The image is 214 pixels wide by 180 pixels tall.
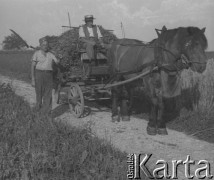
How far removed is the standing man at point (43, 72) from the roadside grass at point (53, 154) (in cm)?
164

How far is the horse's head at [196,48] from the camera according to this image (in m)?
7.00

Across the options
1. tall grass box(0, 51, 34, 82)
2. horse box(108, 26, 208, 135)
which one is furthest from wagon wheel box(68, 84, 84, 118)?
tall grass box(0, 51, 34, 82)

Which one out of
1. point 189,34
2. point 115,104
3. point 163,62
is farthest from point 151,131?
point 189,34

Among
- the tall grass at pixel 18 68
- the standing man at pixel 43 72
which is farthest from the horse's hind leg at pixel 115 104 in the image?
the tall grass at pixel 18 68

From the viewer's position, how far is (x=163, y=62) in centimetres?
761

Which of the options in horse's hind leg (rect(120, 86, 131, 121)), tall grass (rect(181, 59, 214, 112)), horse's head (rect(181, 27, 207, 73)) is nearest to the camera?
horse's head (rect(181, 27, 207, 73))

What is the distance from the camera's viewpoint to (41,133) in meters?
6.32

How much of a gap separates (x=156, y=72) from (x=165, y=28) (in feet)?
3.17

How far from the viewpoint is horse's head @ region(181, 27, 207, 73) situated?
23.0ft

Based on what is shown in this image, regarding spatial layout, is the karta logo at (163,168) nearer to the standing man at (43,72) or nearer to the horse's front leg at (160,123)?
the horse's front leg at (160,123)

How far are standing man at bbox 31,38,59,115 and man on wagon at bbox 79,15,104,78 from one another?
Answer: 1123mm

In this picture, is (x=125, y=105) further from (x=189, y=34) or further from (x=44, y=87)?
(x=189, y=34)

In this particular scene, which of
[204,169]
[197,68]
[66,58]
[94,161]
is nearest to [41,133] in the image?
[94,161]

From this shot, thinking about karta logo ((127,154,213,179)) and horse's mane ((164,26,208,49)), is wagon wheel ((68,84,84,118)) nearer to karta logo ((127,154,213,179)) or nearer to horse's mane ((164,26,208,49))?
horse's mane ((164,26,208,49))
